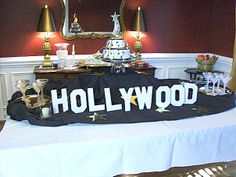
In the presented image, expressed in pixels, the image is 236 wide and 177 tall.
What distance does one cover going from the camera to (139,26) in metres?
3.66

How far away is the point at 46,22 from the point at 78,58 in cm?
67

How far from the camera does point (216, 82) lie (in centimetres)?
195

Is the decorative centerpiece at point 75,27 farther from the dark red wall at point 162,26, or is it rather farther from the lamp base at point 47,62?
the lamp base at point 47,62

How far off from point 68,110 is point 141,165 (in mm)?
550

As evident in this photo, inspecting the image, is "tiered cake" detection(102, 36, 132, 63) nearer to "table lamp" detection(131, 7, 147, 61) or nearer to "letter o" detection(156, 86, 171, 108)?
Answer: "letter o" detection(156, 86, 171, 108)

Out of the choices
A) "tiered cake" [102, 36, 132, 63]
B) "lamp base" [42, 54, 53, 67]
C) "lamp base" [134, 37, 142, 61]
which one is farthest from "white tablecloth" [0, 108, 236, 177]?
"lamp base" [134, 37, 142, 61]

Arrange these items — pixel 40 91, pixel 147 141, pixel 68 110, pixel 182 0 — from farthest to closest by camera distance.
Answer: pixel 182 0, pixel 40 91, pixel 68 110, pixel 147 141

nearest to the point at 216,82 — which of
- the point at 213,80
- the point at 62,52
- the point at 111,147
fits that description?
the point at 213,80

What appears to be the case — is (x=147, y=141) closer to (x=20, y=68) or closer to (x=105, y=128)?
(x=105, y=128)

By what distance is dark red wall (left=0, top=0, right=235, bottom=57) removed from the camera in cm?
339

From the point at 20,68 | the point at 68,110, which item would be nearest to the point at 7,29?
the point at 20,68

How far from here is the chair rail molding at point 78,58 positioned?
343cm

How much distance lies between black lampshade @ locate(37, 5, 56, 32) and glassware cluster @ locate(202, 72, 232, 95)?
2.13 meters
